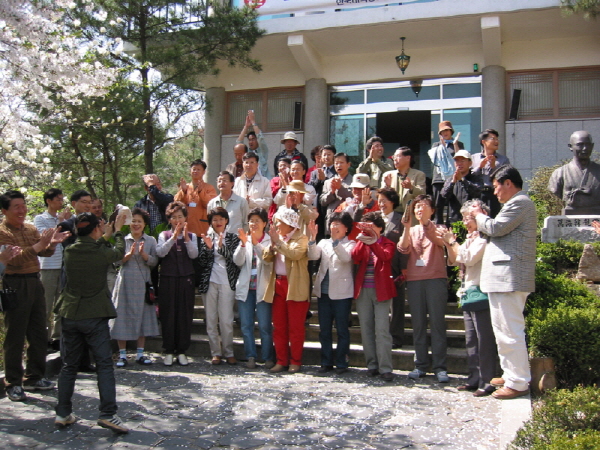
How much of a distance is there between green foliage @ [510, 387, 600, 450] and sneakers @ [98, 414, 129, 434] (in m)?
2.97

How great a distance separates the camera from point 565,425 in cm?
416

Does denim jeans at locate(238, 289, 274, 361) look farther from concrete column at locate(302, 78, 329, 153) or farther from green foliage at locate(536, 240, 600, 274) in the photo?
concrete column at locate(302, 78, 329, 153)

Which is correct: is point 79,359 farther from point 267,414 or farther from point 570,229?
point 570,229

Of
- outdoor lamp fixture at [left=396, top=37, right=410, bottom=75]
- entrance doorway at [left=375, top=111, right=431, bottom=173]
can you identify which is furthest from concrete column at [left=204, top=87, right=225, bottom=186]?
outdoor lamp fixture at [left=396, top=37, right=410, bottom=75]

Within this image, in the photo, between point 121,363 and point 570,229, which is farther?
point 570,229

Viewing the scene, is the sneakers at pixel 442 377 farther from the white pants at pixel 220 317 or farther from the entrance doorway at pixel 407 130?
the entrance doorway at pixel 407 130

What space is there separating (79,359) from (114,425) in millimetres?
674

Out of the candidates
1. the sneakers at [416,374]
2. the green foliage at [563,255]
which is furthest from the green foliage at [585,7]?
the sneakers at [416,374]

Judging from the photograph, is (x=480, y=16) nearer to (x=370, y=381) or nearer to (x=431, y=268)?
(x=431, y=268)

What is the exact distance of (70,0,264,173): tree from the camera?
37.7 ft

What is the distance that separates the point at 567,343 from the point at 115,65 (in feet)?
Result: 31.0

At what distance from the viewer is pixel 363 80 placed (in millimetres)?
14289

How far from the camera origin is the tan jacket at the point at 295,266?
22.8 feet

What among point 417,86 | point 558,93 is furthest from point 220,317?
point 558,93
